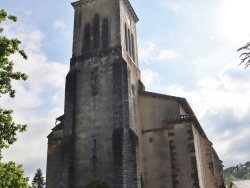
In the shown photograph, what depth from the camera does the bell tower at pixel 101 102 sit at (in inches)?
812

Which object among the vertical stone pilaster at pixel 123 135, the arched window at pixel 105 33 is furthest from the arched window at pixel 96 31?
the vertical stone pilaster at pixel 123 135

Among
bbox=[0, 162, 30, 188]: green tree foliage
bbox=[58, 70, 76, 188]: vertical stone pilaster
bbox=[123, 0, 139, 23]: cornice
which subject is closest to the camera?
bbox=[0, 162, 30, 188]: green tree foliage

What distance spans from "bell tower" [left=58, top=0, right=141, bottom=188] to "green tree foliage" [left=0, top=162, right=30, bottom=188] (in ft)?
25.7

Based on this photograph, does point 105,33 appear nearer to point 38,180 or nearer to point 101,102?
point 101,102

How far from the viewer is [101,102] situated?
2298 centimetres

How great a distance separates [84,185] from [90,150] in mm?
2225

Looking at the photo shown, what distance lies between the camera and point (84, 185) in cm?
2109

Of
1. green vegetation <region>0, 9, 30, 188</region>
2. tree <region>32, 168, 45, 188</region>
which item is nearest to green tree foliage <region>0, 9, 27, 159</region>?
green vegetation <region>0, 9, 30, 188</region>

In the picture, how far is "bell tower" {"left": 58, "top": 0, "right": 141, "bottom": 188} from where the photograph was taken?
20.6 metres

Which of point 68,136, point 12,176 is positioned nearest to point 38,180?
point 68,136

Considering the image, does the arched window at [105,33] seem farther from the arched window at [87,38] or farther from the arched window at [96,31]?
the arched window at [87,38]

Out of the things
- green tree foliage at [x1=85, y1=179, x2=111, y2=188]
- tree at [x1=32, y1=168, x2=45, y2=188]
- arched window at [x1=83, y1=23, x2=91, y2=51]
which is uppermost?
arched window at [x1=83, y1=23, x2=91, y2=51]

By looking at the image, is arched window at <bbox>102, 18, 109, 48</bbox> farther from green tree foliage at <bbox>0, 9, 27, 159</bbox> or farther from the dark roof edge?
green tree foliage at <bbox>0, 9, 27, 159</bbox>

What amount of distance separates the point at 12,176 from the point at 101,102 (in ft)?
36.6
